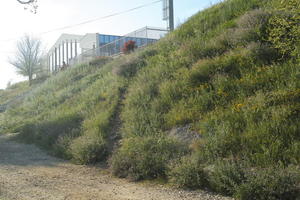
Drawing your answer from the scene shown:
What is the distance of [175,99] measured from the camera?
9.77m

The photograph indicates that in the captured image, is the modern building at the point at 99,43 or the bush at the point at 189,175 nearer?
the bush at the point at 189,175

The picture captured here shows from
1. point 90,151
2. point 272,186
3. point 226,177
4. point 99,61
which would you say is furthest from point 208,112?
point 99,61

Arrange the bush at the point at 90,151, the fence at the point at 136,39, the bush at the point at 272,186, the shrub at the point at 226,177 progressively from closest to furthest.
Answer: the bush at the point at 272,186 < the shrub at the point at 226,177 < the bush at the point at 90,151 < the fence at the point at 136,39

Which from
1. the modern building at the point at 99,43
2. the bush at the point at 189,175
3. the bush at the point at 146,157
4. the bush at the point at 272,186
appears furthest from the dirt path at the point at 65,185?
the modern building at the point at 99,43

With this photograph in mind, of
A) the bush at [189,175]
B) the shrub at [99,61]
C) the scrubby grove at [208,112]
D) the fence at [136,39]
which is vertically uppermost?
the fence at [136,39]

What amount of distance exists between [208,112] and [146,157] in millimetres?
2171

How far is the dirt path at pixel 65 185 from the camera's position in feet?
18.9

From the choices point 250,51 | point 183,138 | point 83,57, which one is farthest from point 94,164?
point 83,57

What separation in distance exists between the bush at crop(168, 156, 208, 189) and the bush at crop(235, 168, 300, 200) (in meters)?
0.93

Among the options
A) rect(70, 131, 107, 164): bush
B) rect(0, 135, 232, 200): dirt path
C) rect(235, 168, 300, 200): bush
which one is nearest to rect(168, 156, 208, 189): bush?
rect(0, 135, 232, 200): dirt path

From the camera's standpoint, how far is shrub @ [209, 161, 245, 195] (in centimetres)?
550

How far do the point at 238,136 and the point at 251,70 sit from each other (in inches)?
124

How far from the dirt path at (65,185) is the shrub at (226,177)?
27 cm

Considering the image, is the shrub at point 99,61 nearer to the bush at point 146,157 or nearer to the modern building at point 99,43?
the modern building at point 99,43
